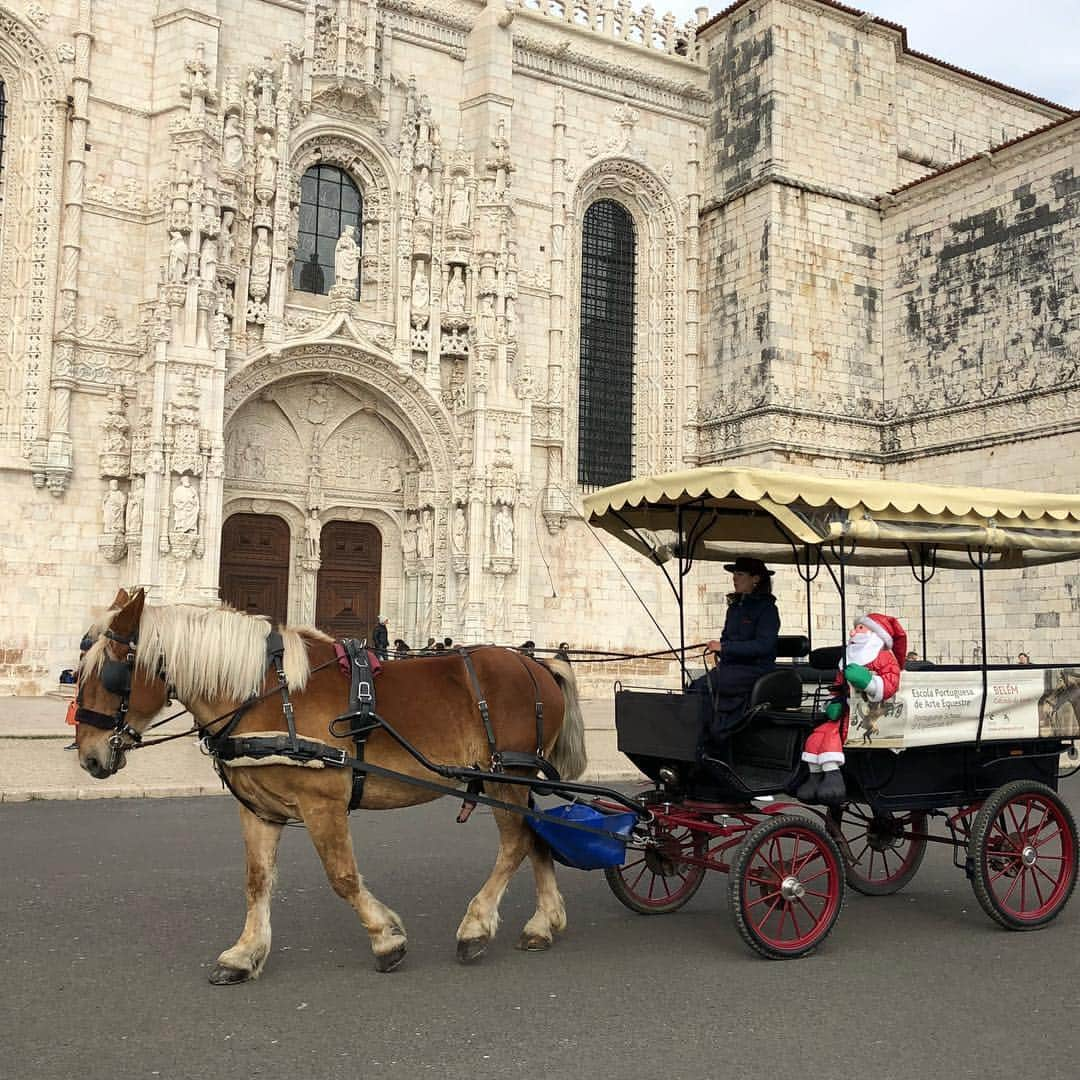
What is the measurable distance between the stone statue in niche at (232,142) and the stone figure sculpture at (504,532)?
800 centimetres

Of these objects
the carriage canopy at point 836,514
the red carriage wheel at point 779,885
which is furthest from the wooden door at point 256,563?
the red carriage wheel at point 779,885

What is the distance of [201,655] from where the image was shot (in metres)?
5.58

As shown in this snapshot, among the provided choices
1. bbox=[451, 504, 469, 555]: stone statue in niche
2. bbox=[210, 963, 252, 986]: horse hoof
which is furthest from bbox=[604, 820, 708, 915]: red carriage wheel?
bbox=[451, 504, 469, 555]: stone statue in niche

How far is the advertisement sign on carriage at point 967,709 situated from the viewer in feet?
21.1

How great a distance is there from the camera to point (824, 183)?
84.4ft

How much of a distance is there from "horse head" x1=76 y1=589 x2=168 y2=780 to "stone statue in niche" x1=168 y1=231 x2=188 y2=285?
15616 millimetres

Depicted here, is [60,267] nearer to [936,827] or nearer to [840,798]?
[936,827]

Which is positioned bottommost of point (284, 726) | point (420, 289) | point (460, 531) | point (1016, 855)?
point (1016, 855)

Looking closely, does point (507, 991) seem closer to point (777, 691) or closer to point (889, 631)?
point (777, 691)

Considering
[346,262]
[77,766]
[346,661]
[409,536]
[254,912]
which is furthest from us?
[409,536]

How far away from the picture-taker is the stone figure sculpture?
22.5 m

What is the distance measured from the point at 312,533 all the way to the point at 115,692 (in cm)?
1729

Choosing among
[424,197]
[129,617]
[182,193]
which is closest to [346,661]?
[129,617]

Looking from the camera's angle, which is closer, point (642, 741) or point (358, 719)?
point (358, 719)
